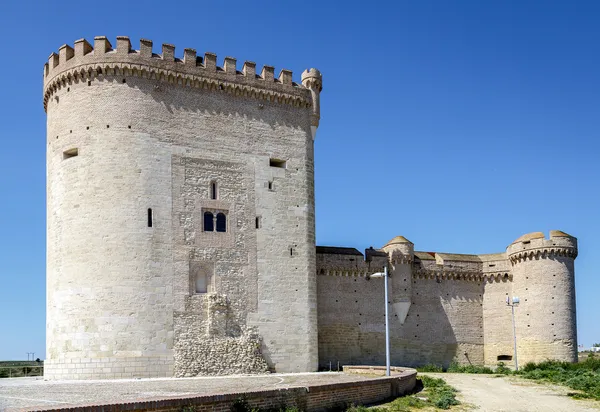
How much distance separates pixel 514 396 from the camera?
22.2m

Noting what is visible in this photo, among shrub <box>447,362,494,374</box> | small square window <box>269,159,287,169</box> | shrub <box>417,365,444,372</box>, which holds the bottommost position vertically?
shrub <box>447,362,494,374</box>

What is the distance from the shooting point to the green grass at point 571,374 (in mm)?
23359

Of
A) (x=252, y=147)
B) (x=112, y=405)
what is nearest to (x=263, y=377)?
(x=252, y=147)

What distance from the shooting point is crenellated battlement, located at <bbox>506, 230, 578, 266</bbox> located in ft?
112

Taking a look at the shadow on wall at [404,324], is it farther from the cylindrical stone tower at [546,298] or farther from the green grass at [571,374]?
the green grass at [571,374]

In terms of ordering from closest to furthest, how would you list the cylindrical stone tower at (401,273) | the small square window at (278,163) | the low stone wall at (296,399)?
the low stone wall at (296,399), the small square window at (278,163), the cylindrical stone tower at (401,273)

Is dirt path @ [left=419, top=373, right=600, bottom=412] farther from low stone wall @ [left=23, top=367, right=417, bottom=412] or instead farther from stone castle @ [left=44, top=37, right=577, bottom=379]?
stone castle @ [left=44, top=37, right=577, bottom=379]

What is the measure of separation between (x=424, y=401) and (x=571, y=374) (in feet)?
34.8

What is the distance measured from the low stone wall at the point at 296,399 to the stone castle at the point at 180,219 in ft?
24.3

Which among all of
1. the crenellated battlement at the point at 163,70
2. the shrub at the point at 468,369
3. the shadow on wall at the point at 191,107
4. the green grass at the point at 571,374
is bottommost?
the shrub at the point at 468,369

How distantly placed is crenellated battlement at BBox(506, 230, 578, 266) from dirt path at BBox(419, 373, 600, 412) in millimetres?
8430

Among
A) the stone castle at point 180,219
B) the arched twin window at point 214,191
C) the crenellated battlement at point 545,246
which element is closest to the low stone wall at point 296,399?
the stone castle at point 180,219

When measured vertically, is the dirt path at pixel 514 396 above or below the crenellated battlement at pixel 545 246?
below

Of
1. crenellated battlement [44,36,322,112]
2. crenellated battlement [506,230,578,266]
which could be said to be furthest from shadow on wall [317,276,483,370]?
crenellated battlement [44,36,322,112]
